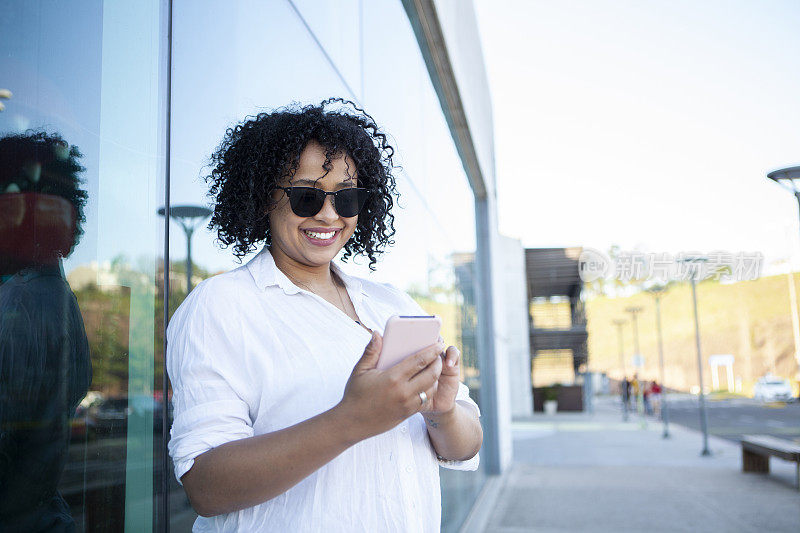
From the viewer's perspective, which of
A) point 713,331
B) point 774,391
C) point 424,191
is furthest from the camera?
point 713,331

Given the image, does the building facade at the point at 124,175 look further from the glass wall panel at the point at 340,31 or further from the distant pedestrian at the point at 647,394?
the distant pedestrian at the point at 647,394

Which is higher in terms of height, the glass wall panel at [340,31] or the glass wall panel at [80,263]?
the glass wall panel at [340,31]

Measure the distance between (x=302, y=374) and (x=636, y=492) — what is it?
9563mm

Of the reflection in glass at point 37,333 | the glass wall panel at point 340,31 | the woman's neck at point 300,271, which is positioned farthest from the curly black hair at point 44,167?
the glass wall panel at point 340,31

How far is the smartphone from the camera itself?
1135 mm

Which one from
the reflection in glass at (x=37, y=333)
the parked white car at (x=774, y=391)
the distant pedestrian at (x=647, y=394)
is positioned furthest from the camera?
the parked white car at (x=774, y=391)

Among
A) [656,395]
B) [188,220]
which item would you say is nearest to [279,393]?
[188,220]

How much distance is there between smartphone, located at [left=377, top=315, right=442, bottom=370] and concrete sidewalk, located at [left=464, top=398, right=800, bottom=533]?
6.84 m

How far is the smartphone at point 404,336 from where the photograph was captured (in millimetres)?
1135

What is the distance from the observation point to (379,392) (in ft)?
3.65

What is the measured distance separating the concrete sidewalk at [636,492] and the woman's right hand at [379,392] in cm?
687

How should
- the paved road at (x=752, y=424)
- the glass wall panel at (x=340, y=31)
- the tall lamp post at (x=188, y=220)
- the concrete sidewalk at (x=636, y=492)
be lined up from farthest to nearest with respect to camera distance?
1. the paved road at (x=752, y=424)
2. the concrete sidewalk at (x=636, y=492)
3. the glass wall panel at (x=340, y=31)
4. the tall lamp post at (x=188, y=220)

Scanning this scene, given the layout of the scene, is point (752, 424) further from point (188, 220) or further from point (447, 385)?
point (447, 385)

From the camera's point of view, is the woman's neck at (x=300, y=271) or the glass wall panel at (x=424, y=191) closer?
the woman's neck at (x=300, y=271)
